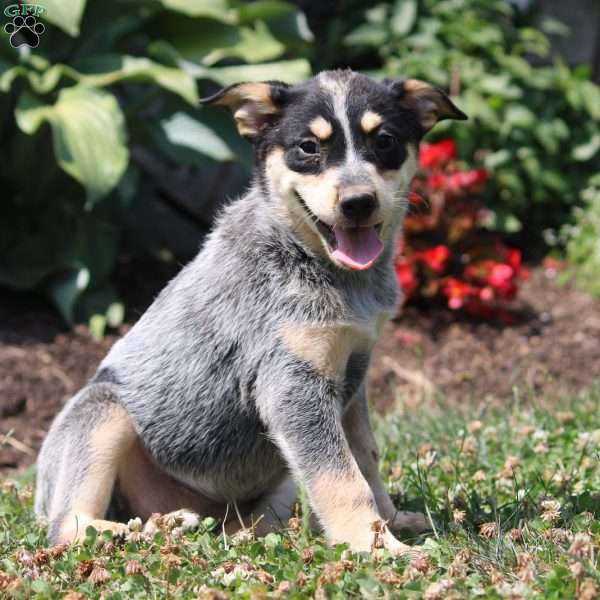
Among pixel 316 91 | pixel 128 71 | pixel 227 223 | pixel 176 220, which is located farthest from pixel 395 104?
pixel 176 220

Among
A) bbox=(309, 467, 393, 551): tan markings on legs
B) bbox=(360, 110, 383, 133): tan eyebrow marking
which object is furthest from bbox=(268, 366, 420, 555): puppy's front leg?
bbox=(360, 110, 383, 133): tan eyebrow marking

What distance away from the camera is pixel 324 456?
344 centimetres

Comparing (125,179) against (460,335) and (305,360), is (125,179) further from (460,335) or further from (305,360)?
(305,360)


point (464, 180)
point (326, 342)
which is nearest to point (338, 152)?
point (326, 342)

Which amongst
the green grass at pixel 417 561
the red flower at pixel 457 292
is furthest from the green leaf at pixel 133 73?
the green grass at pixel 417 561

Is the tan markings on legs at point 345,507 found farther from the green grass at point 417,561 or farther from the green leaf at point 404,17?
the green leaf at point 404,17

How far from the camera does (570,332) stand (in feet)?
24.5

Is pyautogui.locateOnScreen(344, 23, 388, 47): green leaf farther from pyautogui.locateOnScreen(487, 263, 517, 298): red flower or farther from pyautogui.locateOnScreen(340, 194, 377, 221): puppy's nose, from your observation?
pyautogui.locateOnScreen(340, 194, 377, 221): puppy's nose

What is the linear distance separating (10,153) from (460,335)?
357cm

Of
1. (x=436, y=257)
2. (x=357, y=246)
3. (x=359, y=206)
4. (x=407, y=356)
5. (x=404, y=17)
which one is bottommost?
(x=407, y=356)

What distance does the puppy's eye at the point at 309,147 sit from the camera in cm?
362

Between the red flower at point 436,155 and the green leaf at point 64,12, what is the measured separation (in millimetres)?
2871

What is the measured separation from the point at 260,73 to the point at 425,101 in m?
3.38

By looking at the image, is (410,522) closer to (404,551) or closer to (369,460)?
(369,460)
